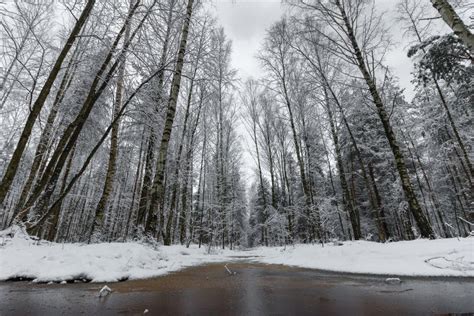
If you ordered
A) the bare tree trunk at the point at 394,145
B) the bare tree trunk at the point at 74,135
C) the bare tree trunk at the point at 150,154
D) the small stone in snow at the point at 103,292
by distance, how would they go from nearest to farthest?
the small stone in snow at the point at 103,292
the bare tree trunk at the point at 74,135
the bare tree trunk at the point at 150,154
the bare tree trunk at the point at 394,145

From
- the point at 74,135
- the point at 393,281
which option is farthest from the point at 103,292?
the point at 393,281

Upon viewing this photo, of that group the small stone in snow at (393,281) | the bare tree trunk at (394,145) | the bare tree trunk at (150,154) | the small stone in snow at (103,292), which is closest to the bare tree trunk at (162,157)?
the bare tree trunk at (150,154)

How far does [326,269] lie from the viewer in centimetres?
511

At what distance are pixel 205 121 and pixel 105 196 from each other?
446 inches

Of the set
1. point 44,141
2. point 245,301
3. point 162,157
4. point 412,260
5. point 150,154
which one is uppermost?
point 44,141

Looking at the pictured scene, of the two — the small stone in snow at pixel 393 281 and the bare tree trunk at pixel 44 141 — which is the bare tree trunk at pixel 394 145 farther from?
the bare tree trunk at pixel 44 141

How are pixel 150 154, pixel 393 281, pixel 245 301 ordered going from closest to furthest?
1. pixel 245 301
2. pixel 393 281
3. pixel 150 154

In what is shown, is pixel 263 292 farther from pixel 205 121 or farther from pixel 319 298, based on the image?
pixel 205 121

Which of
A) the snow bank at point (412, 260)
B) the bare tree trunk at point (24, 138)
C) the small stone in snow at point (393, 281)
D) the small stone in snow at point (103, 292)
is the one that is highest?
the bare tree trunk at point (24, 138)

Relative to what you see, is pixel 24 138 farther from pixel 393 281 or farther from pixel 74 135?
pixel 393 281

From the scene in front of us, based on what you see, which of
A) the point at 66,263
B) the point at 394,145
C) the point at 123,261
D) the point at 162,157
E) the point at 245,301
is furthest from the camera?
the point at 394,145

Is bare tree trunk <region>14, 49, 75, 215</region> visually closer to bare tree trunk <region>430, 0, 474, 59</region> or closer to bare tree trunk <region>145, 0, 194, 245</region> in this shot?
bare tree trunk <region>145, 0, 194, 245</region>

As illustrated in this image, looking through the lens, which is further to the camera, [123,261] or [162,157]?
[162,157]

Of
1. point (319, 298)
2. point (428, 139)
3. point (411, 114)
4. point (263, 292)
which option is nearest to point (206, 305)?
point (263, 292)
